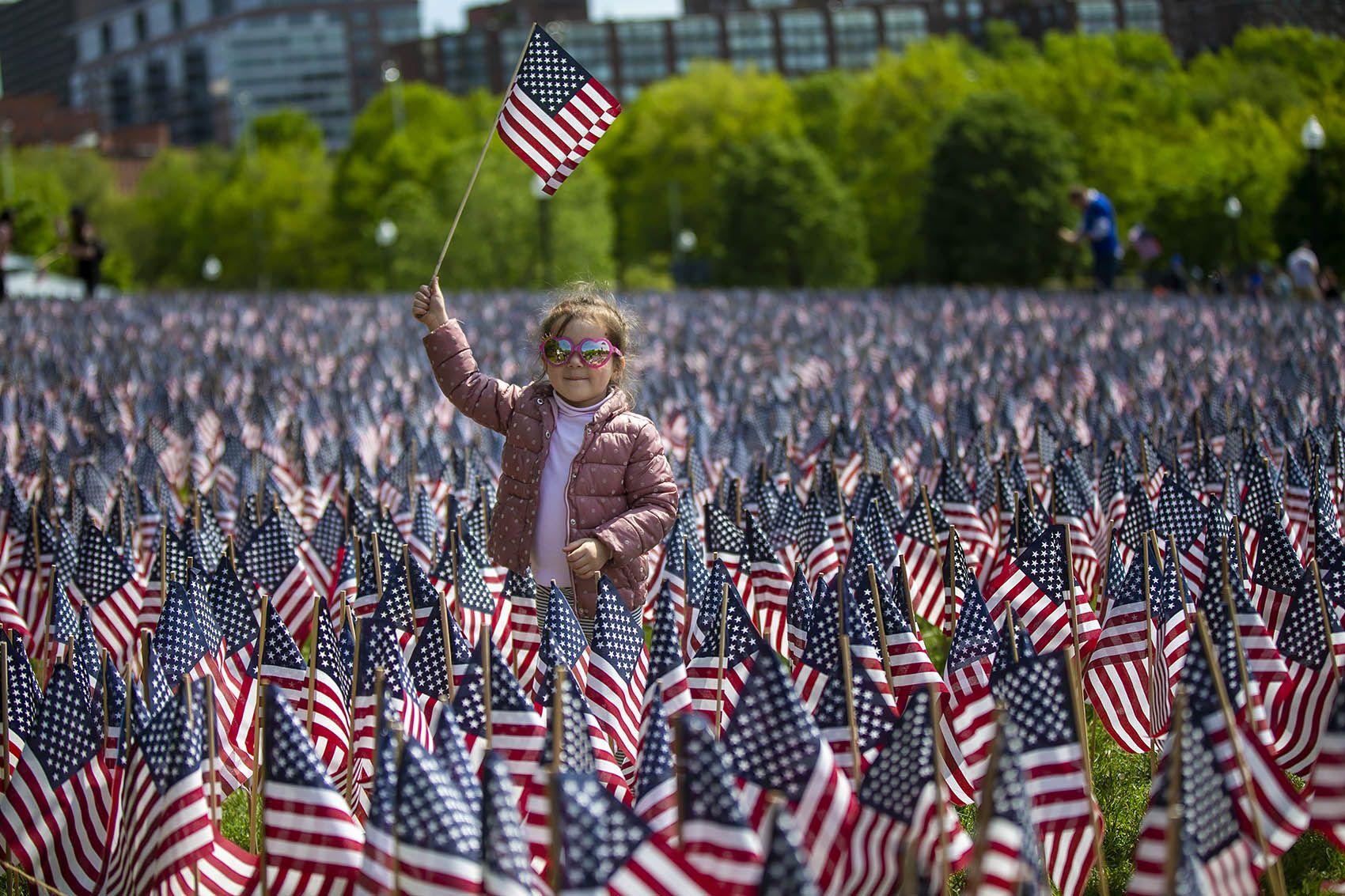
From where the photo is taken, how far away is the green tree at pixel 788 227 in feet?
228

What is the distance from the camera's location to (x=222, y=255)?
333 ft

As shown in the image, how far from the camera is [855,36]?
475 ft

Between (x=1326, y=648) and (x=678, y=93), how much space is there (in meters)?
80.3

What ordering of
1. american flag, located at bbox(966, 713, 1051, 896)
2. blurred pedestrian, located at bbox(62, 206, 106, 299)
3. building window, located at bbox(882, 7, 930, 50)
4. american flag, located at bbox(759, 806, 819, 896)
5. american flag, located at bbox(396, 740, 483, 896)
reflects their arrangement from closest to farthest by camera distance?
american flag, located at bbox(759, 806, 819, 896)
american flag, located at bbox(966, 713, 1051, 896)
american flag, located at bbox(396, 740, 483, 896)
blurred pedestrian, located at bbox(62, 206, 106, 299)
building window, located at bbox(882, 7, 930, 50)

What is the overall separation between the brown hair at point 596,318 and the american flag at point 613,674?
2.85ft

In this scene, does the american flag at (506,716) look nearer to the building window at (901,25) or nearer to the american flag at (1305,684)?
the american flag at (1305,684)

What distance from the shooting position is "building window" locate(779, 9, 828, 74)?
146m

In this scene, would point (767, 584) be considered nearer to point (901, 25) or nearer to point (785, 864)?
point (785, 864)

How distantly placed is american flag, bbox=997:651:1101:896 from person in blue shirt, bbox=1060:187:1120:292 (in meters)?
19.1

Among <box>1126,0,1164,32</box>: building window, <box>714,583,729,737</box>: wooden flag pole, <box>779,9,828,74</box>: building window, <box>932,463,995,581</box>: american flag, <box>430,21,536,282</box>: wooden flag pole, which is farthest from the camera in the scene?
<box>779,9,828,74</box>: building window

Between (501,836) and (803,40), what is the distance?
484 ft

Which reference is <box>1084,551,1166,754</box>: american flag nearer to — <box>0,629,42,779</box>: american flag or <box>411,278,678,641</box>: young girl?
<box>411,278,678,641</box>: young girl

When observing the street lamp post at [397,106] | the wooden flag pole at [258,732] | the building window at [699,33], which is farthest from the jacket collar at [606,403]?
the building window at [699,33]

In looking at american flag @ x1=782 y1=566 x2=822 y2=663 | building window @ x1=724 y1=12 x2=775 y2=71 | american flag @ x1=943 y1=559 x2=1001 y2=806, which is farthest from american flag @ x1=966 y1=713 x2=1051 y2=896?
building window @ x1=724 y1=12 x2=775 y2=71
